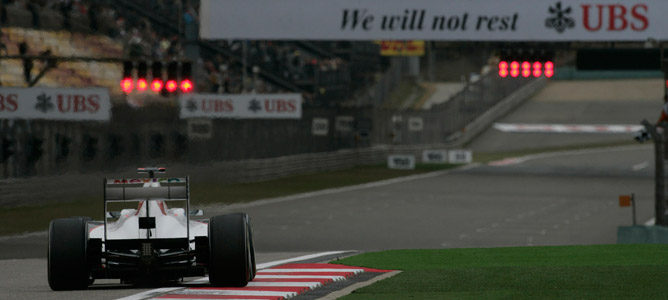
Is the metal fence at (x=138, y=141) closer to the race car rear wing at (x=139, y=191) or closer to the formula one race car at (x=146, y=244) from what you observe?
the formula one race car at (x=146, y=244)

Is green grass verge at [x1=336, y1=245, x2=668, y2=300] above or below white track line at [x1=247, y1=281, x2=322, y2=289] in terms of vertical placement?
below

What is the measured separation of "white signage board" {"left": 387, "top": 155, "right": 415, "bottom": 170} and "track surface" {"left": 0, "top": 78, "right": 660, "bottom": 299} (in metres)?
2.06

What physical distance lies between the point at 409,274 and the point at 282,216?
17337 mm

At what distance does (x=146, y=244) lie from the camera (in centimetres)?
1291

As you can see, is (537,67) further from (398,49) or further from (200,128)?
(398,49)

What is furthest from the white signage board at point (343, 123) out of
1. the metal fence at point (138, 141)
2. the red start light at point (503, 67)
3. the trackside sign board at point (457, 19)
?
the red start light at point (503, 67)

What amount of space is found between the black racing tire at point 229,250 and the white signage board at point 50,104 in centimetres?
2089

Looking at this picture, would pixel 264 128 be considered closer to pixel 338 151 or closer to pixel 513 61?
pixel 338 151

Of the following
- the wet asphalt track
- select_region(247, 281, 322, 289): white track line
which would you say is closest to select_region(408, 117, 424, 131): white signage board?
the wet asphalt track

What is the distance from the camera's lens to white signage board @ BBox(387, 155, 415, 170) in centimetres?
5481

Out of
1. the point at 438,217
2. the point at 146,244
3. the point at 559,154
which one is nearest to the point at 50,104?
the point at 438,217

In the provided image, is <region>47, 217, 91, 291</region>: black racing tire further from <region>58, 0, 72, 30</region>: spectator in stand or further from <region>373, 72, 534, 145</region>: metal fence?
<region>373, 72, 534, 145</region>: metal fence

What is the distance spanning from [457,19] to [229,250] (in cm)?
2764

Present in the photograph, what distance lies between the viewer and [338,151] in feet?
179
